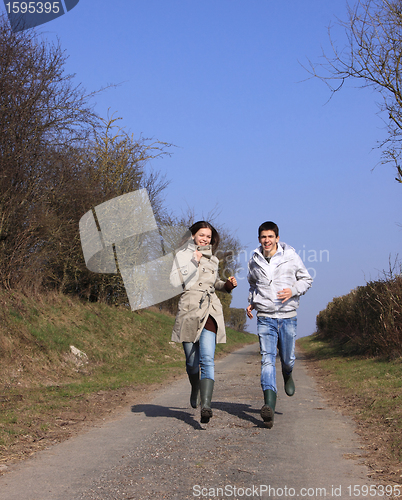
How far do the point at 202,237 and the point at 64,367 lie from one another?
6.91 m

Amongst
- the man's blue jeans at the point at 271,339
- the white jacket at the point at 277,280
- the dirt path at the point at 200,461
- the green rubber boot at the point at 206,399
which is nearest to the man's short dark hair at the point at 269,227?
the white jacket at the point at 277,280

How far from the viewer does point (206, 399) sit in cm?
529

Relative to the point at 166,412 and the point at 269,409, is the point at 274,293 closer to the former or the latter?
the point at 269,409

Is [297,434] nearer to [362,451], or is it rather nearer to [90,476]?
[362,451]

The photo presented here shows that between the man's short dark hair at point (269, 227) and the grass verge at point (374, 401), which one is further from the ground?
the man's short dark hair at point (269, 227)

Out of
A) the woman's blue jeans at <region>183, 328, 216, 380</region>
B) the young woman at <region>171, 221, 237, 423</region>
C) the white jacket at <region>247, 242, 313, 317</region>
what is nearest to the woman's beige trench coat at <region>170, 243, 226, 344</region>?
the young woman at <region>171, 221, 237, 423</region>

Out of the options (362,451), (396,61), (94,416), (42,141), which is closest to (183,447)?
(362,451)

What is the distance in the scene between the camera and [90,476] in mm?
3875

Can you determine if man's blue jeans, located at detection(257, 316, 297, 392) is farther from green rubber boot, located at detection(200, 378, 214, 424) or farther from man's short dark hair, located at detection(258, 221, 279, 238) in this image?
man's short dark hair, located at detection(258, 221, 279, 238)

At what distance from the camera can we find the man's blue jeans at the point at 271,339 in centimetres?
571

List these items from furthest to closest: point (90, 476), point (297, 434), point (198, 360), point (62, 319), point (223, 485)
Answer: point (62, 319)
point (198, 360)
point (297, 434)
point (90, 476)
point (223, 485)

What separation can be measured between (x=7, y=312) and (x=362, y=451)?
883cm

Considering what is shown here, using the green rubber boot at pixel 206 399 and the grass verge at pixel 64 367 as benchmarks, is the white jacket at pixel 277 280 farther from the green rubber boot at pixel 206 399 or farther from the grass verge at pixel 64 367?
the grass verge at pixel 64 367

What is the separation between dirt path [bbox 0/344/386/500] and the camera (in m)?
3.49
